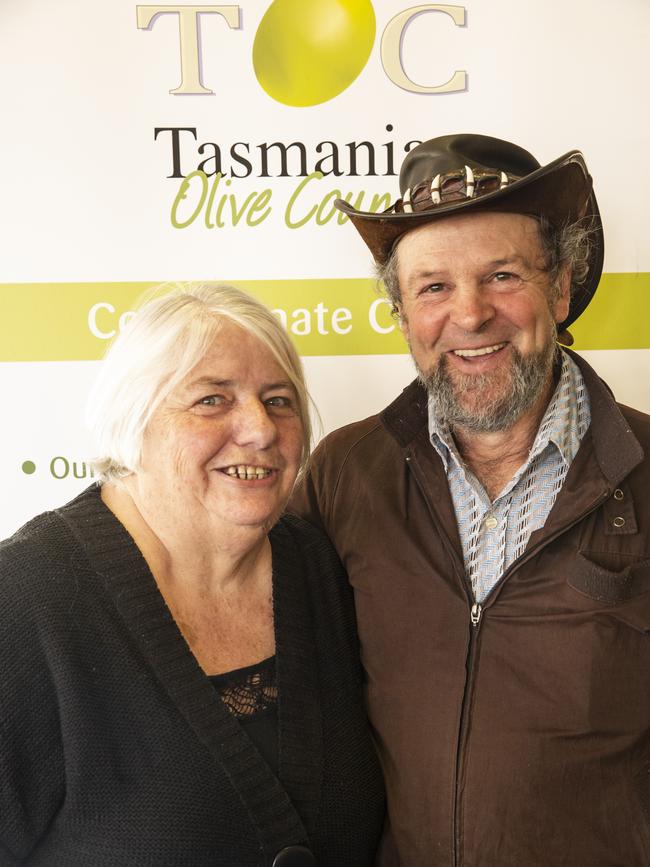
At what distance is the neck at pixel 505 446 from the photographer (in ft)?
6.16

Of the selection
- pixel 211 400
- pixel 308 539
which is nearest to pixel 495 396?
pixel 308 539

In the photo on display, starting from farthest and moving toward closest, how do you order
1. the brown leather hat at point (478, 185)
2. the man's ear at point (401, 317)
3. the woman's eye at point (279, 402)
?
the man's ear at point (401, 317)
the brown leather hat at point (478, 185)
the woman's eye at point (279, 402)

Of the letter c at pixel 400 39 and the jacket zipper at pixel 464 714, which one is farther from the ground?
the letter c at pixel 400 39

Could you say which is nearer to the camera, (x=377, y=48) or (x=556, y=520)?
(x=556, y=520)

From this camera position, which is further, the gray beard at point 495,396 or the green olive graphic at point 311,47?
the green olive graphic at point 311,47

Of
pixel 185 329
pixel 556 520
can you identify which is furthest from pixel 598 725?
pixel 185 329

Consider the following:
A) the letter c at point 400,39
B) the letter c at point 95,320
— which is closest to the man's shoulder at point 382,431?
the letter c at point 95,320

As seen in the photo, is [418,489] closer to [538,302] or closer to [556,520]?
[556,520]

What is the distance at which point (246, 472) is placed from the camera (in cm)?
159

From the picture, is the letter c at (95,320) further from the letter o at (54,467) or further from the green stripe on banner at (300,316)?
the letter o at (54,467)

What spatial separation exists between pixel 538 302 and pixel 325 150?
Answer: 0.78 metres

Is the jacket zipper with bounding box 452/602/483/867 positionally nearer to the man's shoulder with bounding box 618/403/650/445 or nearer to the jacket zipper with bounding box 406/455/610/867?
the jacket zipper with bounding box 406/455/610/867

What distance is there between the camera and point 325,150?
2244mm

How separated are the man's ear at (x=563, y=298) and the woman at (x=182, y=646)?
693 millimetres
